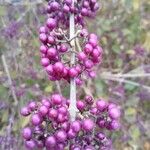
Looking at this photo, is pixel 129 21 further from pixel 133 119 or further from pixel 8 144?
pixel 8 144

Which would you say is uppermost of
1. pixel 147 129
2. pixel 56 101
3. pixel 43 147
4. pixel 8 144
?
pixel 56 101

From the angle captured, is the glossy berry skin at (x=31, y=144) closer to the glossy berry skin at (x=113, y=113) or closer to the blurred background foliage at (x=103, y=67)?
the glossy berry skin at (x=113, y=113)

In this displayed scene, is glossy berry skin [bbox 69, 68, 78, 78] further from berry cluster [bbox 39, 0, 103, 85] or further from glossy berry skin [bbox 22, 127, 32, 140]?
glossy berry skin [bbox 22, 127, 32, 140]

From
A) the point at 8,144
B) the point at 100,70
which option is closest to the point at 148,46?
the point at 100,70

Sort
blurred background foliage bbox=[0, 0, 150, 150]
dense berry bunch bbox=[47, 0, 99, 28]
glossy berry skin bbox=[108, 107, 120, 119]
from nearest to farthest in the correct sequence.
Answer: glossy berry skin bbox=[108, 107, 120, 119], dense berry bunch bbox=[47, 0, 99, 28], blurred background foliage bbox=[0, 0, 150, 150]

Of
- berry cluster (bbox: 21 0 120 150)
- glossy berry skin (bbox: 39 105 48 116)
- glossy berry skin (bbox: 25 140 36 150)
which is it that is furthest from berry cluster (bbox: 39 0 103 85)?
glossy berry skin (bbox: 25 140 36 150)
